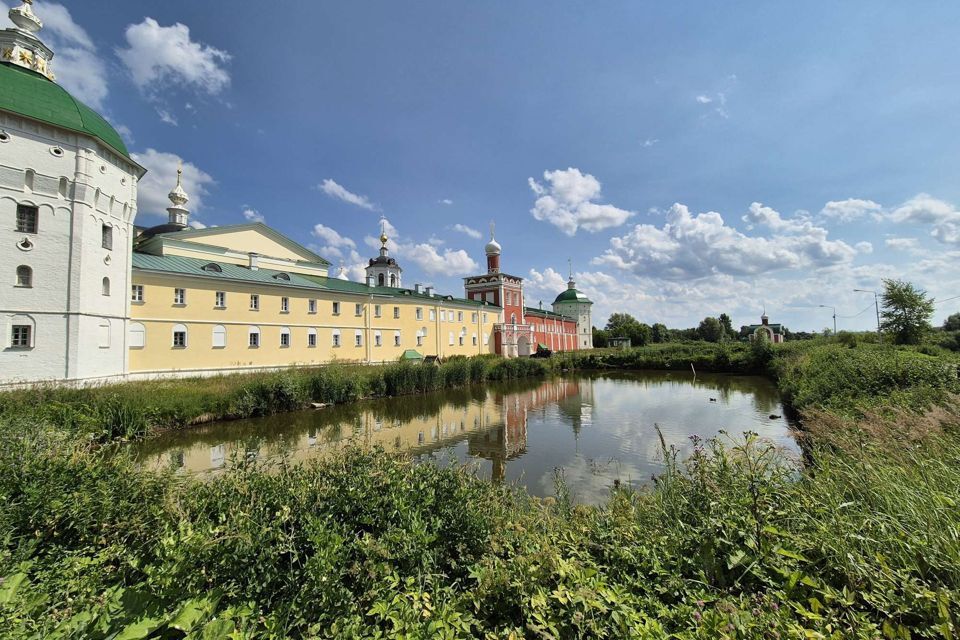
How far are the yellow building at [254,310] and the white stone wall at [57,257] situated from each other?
2265 millimetres

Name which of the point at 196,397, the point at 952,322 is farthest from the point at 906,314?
the point at 952,322

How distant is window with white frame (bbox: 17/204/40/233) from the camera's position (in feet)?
53.3

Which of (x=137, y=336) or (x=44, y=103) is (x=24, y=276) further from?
(x=44, y=103)

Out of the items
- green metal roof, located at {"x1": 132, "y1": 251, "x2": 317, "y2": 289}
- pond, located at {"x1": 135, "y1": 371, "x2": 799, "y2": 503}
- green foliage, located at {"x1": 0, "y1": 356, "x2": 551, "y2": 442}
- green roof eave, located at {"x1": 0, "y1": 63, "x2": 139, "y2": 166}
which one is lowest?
pond, located at {"x1": 135, "y1": 371, "x2": 799, "y2": 503}

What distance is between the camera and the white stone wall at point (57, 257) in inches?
621

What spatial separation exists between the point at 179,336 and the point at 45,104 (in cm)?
1193

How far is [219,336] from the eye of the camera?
75.5 ft

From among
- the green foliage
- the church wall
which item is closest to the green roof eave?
the church wall

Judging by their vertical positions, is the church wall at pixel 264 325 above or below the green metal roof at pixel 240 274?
below

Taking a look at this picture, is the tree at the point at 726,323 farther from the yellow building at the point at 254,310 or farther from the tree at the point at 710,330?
the yellow building at the point at 254,310

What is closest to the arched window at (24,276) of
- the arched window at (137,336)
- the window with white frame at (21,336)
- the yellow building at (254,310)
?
the window with white frame at (21,336)

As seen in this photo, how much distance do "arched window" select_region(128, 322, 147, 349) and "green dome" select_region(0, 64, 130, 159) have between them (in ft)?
29.8

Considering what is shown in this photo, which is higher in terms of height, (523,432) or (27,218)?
(27,218)

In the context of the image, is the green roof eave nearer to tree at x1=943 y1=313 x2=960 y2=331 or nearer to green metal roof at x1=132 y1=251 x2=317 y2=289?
green metal roof at x1=132 y1=251 x2=317 y2=289
